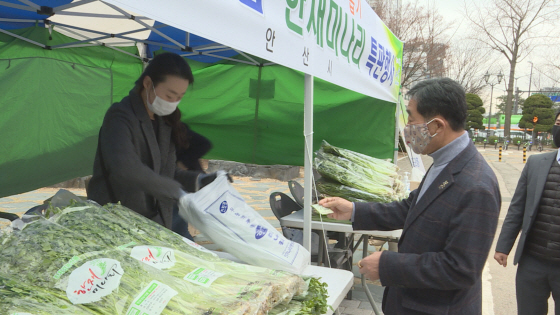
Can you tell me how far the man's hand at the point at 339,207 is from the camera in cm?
233

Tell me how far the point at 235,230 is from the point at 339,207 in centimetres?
69

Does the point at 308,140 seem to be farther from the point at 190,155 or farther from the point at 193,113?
the point at 193,113

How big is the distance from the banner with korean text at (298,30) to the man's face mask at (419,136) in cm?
68

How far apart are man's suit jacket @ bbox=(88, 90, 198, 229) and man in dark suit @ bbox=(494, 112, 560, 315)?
240 cm

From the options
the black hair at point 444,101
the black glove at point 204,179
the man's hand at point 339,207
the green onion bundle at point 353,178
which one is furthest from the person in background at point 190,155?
the black hair at point 444,101

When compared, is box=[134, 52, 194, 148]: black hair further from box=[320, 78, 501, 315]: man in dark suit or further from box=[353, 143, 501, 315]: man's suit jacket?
box=[353, 143, 501, 315]: man's suit jacket

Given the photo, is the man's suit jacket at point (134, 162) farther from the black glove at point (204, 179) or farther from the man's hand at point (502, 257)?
the man's hand at point (502, 257)

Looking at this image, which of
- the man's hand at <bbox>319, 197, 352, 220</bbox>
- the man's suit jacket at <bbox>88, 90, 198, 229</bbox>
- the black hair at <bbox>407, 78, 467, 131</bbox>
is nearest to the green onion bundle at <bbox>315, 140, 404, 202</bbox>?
the man's hand at <bbox>319, 197, 352, 220</bbox>

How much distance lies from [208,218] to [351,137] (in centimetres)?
398

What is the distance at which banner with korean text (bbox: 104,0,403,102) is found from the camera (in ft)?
4.56

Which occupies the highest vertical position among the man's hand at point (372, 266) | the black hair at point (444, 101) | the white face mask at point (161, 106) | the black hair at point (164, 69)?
the black hair at point (164, 69)

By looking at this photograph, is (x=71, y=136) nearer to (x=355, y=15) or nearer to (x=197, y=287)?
(x=355, y=15)

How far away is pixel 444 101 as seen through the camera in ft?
5.69

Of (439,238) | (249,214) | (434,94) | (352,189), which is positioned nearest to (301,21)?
(434,94)
